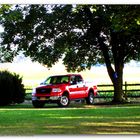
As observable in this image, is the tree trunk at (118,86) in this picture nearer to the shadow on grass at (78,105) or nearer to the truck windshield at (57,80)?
the shadow on grass at (78,105)

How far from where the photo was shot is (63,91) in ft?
48.9

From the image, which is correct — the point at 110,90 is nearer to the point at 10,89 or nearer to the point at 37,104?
the point at 37,104

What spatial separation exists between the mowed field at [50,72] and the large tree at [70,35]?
0.18 meters

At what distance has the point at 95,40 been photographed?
608 inches

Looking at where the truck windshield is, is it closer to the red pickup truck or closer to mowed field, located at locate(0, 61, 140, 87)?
the red pickup truck

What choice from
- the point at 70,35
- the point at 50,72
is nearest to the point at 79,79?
the point at 50,72

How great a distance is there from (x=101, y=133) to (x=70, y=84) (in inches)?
116

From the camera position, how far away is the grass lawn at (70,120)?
12570 millimetres

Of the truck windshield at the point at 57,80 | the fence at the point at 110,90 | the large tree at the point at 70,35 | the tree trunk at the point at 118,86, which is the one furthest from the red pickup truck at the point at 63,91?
the tree trunk at the point at 118,86

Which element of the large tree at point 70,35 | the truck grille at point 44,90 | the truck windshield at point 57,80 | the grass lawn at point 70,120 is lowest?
the grass lawn at point 70,120

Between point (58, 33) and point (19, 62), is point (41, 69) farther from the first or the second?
point (58, 33)

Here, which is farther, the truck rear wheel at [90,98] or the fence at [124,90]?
the truck rear wheel at [90,98]

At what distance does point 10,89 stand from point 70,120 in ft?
7.44

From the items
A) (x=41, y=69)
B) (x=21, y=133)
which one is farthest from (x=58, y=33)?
(x=21, y=133)
